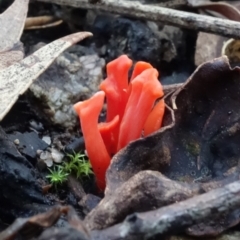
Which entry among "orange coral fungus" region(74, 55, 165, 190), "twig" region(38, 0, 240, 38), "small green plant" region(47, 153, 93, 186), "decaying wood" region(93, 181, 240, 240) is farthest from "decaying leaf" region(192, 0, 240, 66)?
"decaying wood" region(93, 181, 240, 240)

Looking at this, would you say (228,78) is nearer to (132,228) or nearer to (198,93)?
(198,93)

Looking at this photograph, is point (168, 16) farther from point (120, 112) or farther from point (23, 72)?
point (23, 72)

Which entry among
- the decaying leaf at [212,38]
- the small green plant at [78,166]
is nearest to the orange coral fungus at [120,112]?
the small green plant at [78,166]

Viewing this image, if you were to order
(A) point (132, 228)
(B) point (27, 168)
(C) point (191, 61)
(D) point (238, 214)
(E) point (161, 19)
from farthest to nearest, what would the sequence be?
1. (C) point (191, 61)
2. (E) point (161, 19)
3. (B) point (27, 168)
4. (D) point (238, 214)
5. (A) point (132, 228)

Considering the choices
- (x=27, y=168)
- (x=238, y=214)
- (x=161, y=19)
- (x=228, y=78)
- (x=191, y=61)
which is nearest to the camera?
(x=238, y=214)

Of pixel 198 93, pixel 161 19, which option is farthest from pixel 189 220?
pixel 161 19

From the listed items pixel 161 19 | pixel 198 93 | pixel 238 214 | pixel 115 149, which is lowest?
pixel 238 214

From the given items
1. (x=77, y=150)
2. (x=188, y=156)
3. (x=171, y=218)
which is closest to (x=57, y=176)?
(x=77, y=150)

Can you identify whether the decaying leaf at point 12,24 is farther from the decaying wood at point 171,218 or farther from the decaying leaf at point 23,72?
the decaying wood at point 171,218
